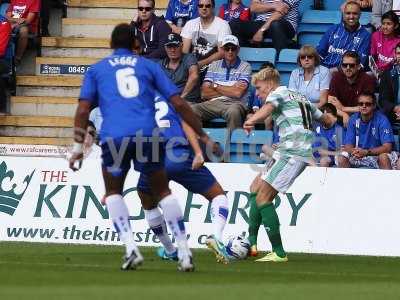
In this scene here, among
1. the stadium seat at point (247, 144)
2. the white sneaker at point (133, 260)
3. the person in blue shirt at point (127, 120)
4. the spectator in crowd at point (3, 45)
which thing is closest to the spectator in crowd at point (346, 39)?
Result: the stadium seat at point (247, 144)

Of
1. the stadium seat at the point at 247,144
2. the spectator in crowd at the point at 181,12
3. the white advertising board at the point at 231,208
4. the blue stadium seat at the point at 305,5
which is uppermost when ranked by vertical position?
the blue stadium seat at the point at 305,5

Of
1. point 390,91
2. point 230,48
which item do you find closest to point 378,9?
point 390,91

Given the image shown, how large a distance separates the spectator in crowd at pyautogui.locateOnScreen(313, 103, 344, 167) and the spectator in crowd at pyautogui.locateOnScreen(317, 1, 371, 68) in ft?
4.94

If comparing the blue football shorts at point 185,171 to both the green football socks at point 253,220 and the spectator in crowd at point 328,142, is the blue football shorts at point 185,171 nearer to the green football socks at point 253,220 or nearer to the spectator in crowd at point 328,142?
the green football socks at point 253,220

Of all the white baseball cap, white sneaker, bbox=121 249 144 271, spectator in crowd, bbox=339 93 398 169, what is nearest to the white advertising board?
spectator in crowd, bbox=339 93 398 169

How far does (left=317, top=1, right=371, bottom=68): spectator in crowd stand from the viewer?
19030 millimetres

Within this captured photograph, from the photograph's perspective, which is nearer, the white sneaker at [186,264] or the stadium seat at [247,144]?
the white sneaker at [186,264]

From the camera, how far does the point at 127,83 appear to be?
11.3m

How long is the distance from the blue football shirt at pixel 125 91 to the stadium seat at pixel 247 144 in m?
7.08

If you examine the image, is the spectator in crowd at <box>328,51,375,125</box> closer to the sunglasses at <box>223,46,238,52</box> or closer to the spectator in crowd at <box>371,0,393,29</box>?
the spectator in crowd at <box>371,0,393,29</box>

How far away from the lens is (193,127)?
11.4 metres

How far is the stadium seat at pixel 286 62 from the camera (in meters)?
19.6

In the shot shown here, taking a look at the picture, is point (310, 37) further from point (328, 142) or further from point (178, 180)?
point (178, 180)

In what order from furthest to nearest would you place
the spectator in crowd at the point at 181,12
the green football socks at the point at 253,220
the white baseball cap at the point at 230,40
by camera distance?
the spectator in crowd at the point at 181,12
the white baseball cap at the point at 230,40
the green football socks at the point at 253,220
